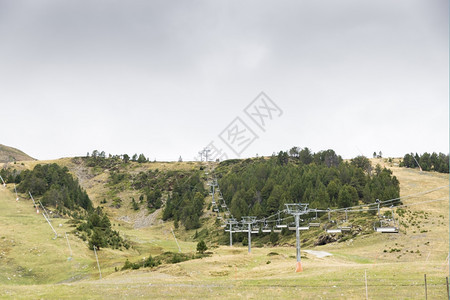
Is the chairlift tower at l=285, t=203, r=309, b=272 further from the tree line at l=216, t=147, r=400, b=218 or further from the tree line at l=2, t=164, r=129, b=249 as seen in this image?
the tree line at l=216, t=147, r=400, b=218

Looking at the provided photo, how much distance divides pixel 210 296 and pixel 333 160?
536 feet

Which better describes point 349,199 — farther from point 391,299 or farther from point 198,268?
point 391,299

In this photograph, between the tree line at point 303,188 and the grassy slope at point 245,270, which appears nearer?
the grassy slope at point 245,270

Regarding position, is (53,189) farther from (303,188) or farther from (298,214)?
(298,214)

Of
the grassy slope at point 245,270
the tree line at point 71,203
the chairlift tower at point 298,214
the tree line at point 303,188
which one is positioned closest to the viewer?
the grassy slope at point 245,270

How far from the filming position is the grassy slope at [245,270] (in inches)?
1231

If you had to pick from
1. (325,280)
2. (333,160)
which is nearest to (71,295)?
(325,280)

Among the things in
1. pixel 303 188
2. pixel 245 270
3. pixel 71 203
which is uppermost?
pixel 303 188

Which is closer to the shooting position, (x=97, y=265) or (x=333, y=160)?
(x=97, y=265)

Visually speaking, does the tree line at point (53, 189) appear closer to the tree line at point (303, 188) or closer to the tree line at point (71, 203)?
the tree line at point (71, 203)

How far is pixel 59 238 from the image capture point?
233 feet

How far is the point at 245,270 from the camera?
4706 centimetres

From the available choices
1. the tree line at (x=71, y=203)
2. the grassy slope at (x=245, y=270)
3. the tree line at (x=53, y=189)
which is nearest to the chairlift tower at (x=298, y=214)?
the grassy slope at (x=245, y=270)

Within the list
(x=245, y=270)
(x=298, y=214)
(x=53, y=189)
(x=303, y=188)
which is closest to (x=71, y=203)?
(x=53, y=189)
